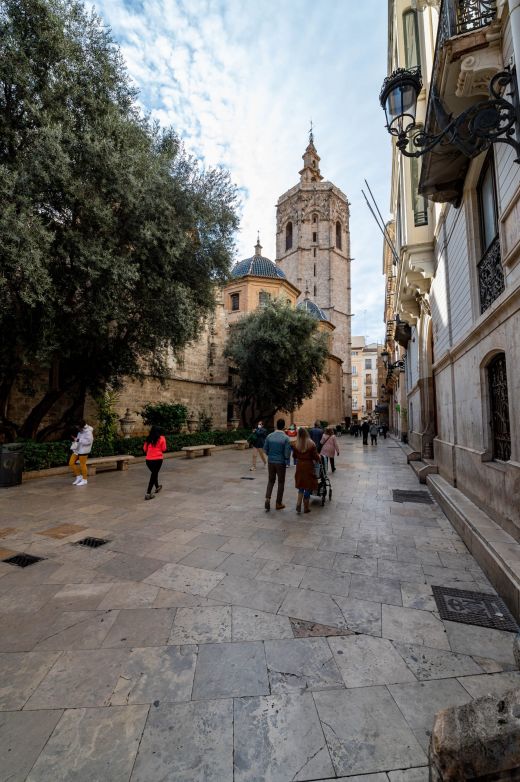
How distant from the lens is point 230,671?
2.51 m

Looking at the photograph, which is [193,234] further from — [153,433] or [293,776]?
[293,776]

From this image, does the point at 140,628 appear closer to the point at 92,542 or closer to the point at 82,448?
the point at 92,542

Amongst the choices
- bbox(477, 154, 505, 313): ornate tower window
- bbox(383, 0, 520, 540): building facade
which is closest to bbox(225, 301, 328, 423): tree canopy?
bbox(383, 0, 520, 540): building facade

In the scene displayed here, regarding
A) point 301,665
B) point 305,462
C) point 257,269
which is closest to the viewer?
point 301,665

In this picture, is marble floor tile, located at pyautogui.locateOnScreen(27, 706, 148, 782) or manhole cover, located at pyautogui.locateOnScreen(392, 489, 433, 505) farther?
manhole cover, located at pyautogui.locateOnScreen(392, 489, 433, 505)

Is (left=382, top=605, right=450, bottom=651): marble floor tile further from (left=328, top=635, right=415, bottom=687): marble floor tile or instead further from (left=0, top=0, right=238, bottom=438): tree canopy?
(left=0, top=0, right=238, bottom=438): tree canopy

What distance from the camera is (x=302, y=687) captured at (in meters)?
2.35

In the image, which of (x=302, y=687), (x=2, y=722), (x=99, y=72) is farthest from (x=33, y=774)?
(x=99, y=72)

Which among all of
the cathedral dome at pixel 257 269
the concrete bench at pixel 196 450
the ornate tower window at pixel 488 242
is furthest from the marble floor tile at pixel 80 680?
the cathedral dome at pixel 257 269

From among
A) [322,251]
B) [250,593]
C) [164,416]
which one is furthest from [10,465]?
[322,251]

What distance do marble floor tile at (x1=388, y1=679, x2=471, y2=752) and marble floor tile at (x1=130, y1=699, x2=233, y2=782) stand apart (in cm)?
107

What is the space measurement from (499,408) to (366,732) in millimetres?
4560

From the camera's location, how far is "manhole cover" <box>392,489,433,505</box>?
7762 millimetres

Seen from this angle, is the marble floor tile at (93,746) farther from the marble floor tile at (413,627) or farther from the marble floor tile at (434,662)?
the marble floor tile at (413,627)
